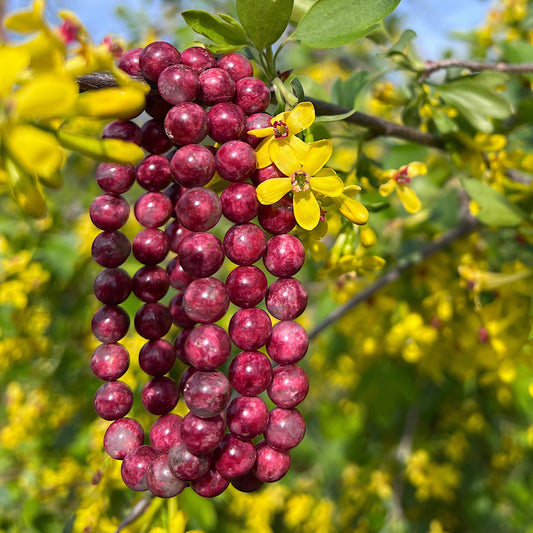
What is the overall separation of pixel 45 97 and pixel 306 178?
1.00ft

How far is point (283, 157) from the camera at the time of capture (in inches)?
23.4

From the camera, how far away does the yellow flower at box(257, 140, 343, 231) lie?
0.59m

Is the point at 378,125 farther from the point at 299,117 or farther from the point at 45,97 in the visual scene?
the point at 45,97

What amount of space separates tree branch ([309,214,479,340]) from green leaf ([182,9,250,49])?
0.75 meters

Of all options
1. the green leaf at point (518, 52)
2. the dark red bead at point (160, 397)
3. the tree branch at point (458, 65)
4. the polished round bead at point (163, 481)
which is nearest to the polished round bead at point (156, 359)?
the dark red bead at point (160, 397)

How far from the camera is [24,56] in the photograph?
1.38 feet

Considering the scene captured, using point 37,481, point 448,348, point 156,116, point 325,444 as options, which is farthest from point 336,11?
point 325,444

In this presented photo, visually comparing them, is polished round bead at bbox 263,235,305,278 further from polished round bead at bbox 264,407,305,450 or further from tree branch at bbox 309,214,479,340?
tree branch at bbox 309,214,479,340

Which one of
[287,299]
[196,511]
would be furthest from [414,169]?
[196,511]

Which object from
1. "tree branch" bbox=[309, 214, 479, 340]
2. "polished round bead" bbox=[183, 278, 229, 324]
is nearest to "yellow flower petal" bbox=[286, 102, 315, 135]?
"polished round bead" bbox=[183, 278, 229, 324]

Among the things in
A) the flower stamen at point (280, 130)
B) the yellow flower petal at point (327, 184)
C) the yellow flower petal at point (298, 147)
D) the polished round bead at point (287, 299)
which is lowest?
the polished round bead at point (287, 299)

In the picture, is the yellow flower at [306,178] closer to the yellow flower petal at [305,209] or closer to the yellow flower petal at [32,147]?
the yellow flower petal at [305,209]

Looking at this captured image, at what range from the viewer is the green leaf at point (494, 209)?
3.26 feet

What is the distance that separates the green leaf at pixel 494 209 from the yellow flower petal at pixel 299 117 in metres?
0.55
